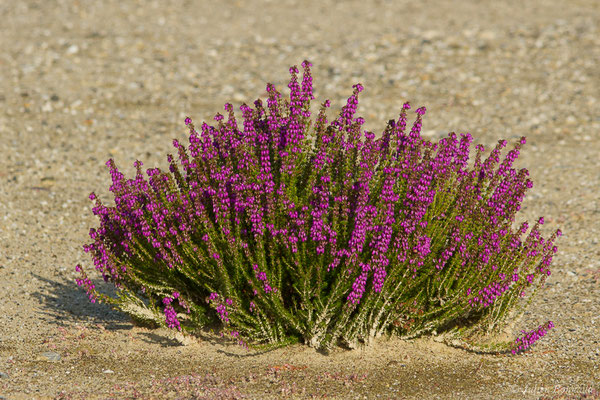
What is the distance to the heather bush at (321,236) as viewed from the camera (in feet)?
17.3

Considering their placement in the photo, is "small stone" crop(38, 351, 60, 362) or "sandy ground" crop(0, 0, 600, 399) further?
"small stone" crop(38, 351, 60, 362)

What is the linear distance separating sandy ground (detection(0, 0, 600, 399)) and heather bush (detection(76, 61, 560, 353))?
12.5 inches

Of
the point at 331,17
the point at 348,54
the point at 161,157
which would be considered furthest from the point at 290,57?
the point at 161,157

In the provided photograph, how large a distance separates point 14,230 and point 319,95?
6.80 meters

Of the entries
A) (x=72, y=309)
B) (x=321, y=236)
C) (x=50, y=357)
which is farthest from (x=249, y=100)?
(x=321, y=236)

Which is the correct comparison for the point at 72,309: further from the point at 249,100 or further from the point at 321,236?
the point at 249,100

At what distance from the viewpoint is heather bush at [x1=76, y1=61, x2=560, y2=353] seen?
207 inches

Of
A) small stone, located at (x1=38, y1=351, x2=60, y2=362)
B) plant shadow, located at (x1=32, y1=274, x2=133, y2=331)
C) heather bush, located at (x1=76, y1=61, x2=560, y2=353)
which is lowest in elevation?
plant shadow, located at (x1=32, y1=274, x2=133, y2=331)

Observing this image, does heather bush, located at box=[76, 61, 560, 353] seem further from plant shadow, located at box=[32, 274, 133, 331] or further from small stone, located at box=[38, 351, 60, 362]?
plant shadow, located at box=[32, 274, 133, 331]

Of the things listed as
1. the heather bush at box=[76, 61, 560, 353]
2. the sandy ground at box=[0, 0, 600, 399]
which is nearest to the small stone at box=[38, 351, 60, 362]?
the sandy ground at box=[0, 0, 600, 399]

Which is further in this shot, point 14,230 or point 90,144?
point 90,144

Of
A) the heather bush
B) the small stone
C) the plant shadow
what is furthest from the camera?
the plant shadow

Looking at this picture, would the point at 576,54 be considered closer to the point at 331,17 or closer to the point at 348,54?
the point at 348,54

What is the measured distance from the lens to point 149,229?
559 cm
